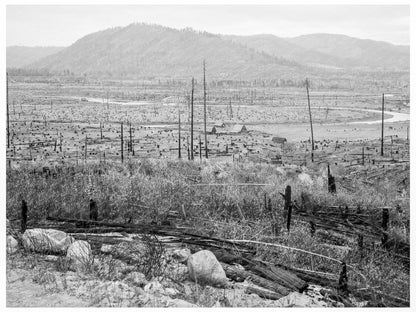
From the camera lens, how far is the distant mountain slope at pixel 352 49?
265ft

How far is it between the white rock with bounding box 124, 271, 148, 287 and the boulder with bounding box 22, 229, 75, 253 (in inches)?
33.1

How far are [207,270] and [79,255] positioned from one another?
114cm

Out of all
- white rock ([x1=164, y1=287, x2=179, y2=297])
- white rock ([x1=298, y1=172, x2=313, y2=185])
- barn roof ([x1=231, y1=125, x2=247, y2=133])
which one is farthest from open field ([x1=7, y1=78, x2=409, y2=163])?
white rock ([x1=164, y1=287, x2=179, y2=297])

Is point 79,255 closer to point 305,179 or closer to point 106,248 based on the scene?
point 106,248

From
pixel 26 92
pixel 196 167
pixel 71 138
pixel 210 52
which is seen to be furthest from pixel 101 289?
pixel 210 52

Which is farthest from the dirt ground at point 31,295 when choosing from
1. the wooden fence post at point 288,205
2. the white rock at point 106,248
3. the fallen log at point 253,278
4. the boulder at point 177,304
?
the wooden fence post at point 288,205

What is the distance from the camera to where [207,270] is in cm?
421

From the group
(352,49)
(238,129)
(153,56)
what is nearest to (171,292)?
(238,129)

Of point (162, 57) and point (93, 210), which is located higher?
point (162, 57)

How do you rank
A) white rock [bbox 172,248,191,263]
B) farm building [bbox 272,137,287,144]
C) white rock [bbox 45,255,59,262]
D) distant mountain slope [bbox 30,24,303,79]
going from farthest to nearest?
distant mountain slope [bbox 30,24,303,79], farm building [bbox 272,137,287,144], white rock [bbox 172,248,191,263], white rock [bbox 45,255,59,262]

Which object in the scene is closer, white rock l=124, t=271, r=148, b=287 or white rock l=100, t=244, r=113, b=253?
white rock l=124, t=271, r=148, b=287

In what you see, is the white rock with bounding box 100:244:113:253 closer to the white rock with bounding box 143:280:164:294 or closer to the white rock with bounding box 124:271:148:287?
the white rock with bounding box 124:271:148:287

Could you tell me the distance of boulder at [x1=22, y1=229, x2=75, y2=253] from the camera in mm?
4645

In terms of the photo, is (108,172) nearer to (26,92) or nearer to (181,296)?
(181,296)
